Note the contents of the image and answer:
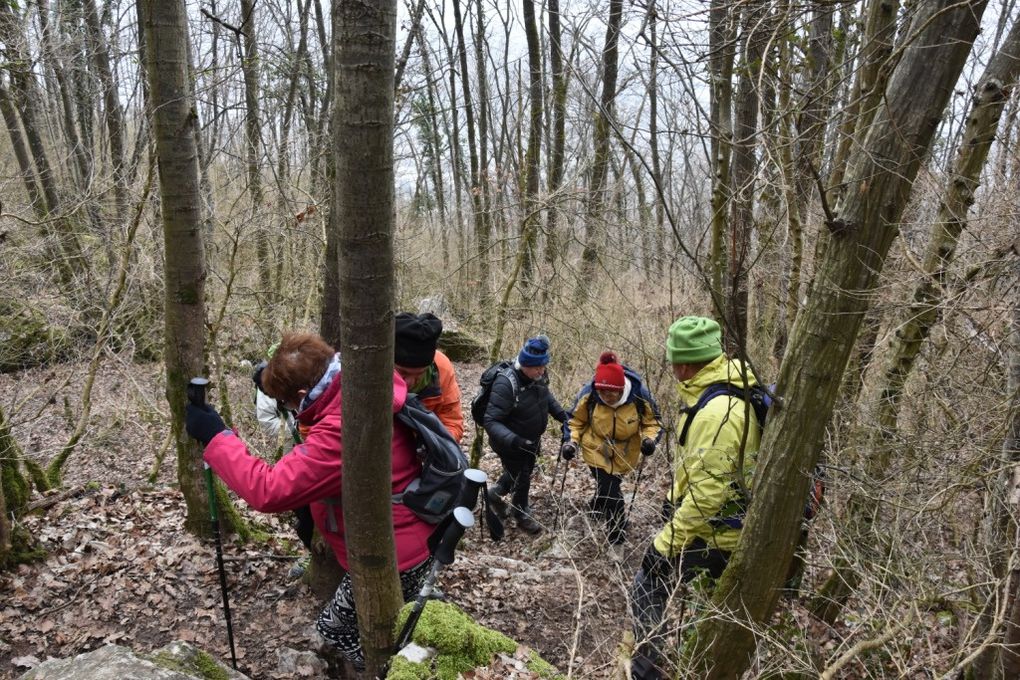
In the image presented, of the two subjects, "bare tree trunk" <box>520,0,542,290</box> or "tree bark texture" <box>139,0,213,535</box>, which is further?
"bare tree trunk" <box>520,0,542,290</box>

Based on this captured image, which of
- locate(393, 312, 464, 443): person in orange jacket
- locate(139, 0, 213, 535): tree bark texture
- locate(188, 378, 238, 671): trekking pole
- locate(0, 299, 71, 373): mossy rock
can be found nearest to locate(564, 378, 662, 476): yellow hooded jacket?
locate(393, 312, 464, 443): person in orange jacket

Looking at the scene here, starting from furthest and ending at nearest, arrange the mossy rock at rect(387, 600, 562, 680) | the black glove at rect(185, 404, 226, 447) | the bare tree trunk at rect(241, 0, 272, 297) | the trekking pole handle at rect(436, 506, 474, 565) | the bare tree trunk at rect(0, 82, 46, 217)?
the bare tree trunk at rect(0, 82, 46, 217) < the bare tree trunk at rect(241, 0, 272, 297) < the black glove at rect(185, 404, 226, 447) < the trekking pole handle at rect(436, 506, 474, 565) < the mossy rock at rect(387, 600, 562, 680)

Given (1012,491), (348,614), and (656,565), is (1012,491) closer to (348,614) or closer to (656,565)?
(656,565)

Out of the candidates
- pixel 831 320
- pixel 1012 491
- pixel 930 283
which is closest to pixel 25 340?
pixel 831 320

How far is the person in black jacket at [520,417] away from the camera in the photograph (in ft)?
19.1

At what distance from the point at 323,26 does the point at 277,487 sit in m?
15.9

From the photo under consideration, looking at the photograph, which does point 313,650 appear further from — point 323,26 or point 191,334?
point 323,26

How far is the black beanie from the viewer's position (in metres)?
3.88

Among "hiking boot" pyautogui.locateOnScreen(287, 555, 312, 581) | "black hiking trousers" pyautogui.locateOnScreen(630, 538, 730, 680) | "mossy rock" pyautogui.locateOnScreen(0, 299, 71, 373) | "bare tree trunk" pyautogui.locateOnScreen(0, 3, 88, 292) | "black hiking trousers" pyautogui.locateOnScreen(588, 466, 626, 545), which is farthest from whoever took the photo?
"bare tree trunk" pyautogui.locateOnScreen(0, 3, 88, 292)

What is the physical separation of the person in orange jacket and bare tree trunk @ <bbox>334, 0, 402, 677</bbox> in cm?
122

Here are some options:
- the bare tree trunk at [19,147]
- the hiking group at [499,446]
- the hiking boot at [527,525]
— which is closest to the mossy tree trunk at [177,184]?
the hiking group at [499,446]

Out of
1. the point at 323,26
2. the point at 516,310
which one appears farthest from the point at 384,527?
the point at 323,26

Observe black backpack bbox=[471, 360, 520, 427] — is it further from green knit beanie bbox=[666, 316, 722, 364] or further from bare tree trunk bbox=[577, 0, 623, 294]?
green knit beanie bbox=[666, 316, 722, 364]

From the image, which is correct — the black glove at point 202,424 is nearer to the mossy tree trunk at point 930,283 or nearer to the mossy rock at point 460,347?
the mossy tree trunk at point 930,283
